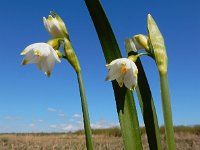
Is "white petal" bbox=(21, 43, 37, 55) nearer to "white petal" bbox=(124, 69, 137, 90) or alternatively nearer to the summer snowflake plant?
the summer snowflake plant

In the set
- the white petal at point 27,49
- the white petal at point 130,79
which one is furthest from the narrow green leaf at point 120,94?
the white petal at point 27,49

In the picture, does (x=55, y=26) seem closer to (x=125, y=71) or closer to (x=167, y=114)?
(x=125, y=71)

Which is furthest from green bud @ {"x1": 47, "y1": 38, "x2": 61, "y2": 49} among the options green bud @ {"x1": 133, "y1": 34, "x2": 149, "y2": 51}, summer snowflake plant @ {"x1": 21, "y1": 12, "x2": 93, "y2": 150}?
green bud @ {"x1": 133, "y1": 34, "x2": 149, "y2": 51}

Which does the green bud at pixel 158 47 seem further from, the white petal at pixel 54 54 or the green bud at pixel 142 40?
the white petal at pixel 54 54

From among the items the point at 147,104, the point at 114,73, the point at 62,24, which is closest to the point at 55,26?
the point at 62,24

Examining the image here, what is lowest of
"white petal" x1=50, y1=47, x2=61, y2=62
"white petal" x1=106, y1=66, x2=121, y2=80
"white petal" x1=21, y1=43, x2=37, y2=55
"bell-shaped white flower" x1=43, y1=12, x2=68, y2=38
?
"white petal" x1=106, y1=66, x2=121, y2=80

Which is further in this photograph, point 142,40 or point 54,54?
point 142,40
